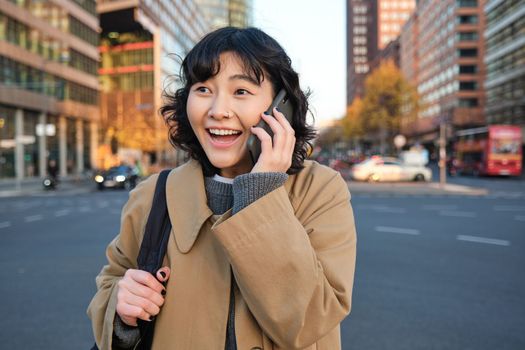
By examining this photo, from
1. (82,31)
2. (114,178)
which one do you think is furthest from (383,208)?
(82,31)

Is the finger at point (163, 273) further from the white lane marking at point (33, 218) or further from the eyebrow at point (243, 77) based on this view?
the white lane marking at point (33, 218)

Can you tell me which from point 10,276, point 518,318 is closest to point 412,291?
point 518,318

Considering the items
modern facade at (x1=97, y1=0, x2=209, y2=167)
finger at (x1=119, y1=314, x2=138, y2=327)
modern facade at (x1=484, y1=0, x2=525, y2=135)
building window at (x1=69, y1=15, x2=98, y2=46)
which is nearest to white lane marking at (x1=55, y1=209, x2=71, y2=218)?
finger at (x1=119, y1=314, x2=138, y2=327)

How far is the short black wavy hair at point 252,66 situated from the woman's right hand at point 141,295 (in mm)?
429

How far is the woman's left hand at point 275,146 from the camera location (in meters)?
1.26

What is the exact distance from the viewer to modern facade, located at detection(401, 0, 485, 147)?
64312mm

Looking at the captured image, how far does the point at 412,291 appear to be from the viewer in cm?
521

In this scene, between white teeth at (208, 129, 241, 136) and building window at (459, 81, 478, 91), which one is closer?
white teeth at (208, 129, 241, 136)

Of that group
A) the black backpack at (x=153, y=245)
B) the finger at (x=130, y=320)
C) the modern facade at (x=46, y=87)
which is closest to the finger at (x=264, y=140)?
the black backpack at (x=153, y=245)

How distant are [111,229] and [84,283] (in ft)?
14.8

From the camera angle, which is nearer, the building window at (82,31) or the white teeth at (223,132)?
the white teeth at (223,132)

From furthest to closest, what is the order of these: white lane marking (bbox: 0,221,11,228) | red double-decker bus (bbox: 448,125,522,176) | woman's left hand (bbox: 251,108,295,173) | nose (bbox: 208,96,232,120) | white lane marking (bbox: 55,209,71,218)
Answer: red double-decker bus (bbox: 448,125,522,176)
white lane marking (bbox: 55,209,71,218)
white lane marking (bbox: 0,221,11,228)
nose (bbox: 208,96,232,120)
woman's left hand (bbox: 251,108,295,173)

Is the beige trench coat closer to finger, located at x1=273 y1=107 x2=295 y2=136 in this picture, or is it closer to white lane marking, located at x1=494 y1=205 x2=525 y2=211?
finger, located at x1=273 y1=107 x2=295 y2=136

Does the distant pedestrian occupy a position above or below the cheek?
below
